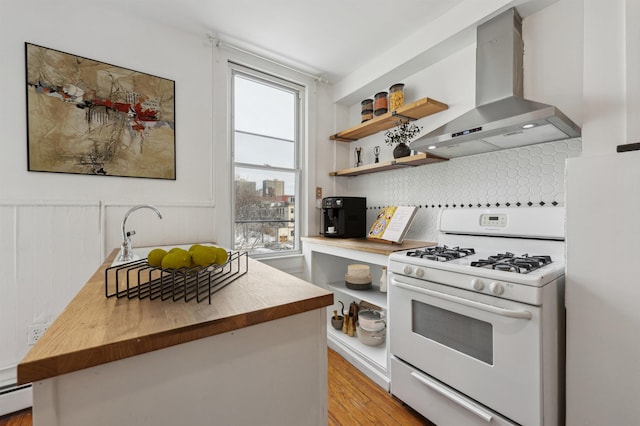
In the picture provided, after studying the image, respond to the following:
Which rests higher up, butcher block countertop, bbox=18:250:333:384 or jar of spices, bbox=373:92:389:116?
jar of spices, bbox=373:92:389:116

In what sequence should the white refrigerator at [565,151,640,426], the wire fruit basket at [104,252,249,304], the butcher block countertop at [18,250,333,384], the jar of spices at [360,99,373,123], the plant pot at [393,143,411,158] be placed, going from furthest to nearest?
1. the jar of spices at [360,99,373,123]
2. the plant pot at [393,143,411,158]
3. the white refrigerator at [565,151,640,426]
4. the wire fruit basket at [104,252,249,304]
5. the butcher block countertop at [18,250,333,384]

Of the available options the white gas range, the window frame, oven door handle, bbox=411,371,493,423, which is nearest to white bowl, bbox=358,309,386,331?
the white gas range

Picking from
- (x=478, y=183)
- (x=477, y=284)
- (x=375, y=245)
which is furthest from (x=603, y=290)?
(x=375, y=245)

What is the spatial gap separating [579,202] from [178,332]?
1599 mm

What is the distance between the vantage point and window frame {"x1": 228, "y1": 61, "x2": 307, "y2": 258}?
256cm

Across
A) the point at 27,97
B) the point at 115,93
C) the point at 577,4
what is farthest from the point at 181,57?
the point at 577,4

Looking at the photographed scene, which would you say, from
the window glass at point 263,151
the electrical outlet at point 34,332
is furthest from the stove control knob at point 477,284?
the electrical outlet at point 34,332

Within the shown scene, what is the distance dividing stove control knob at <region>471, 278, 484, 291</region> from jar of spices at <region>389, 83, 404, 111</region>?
168 cm

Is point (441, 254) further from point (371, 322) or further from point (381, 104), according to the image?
point (381, 104)

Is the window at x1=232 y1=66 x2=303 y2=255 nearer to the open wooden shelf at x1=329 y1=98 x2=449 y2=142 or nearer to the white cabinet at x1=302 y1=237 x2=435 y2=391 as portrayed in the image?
the white cabinet at x1=302 y1=237 x2=435 y2=391

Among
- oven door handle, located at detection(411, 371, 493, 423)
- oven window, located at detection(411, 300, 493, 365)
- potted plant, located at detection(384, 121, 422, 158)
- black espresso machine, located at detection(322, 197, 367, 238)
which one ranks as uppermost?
potted plant, located at detection(384, 121, 422, 158)

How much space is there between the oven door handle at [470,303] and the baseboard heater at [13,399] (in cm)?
238

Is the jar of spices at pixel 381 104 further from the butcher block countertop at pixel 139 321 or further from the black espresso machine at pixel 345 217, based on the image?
the butcher block countertop at pixel 139 321

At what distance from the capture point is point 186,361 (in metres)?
0.65
